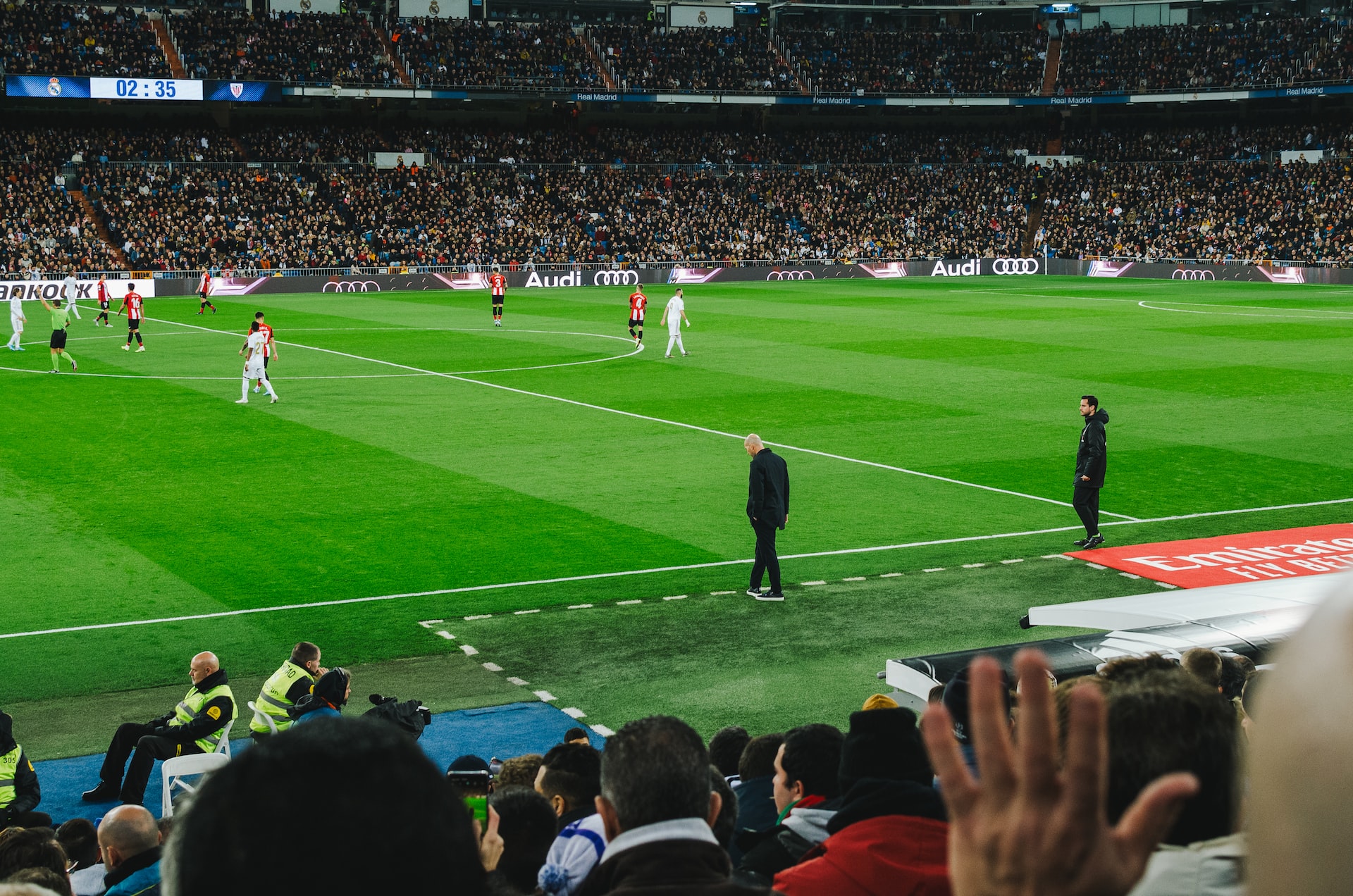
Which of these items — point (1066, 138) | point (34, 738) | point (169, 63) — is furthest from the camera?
point (1066, 138)

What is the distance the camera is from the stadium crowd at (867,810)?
1399 mm

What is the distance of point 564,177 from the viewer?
80.3m

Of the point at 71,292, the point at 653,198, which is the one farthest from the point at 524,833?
the point at 653,198

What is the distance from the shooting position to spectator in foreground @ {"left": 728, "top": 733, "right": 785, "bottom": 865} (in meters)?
6.58

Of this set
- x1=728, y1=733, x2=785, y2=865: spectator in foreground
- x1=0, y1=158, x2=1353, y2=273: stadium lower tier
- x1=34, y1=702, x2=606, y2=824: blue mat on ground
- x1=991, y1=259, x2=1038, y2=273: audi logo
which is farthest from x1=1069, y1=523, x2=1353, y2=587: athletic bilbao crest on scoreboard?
x1=991, y1=259, x2=1038, y2=273: audi logo

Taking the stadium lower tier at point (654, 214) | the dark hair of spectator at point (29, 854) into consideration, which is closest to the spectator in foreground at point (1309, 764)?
the dark hair of spectator at point (29, 854)

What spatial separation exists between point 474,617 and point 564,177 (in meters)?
67.1

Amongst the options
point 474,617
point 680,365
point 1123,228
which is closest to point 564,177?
point 1123,228

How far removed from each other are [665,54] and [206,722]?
257 feet

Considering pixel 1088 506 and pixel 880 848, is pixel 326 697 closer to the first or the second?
pixel 880 848

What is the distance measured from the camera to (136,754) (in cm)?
1077

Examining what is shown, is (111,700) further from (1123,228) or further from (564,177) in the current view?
(1123,228)

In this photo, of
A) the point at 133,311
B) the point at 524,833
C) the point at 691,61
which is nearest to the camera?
the point at 524,833

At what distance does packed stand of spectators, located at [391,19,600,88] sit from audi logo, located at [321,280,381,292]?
1727 cm
